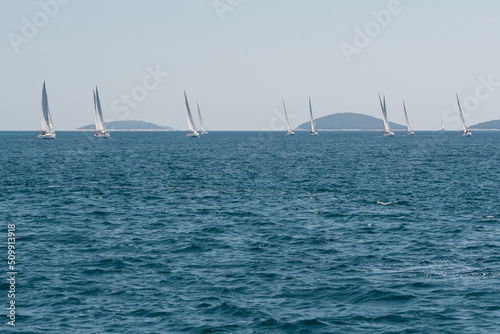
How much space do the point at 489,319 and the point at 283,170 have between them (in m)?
72.8

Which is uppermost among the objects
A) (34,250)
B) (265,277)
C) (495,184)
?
(34,250)

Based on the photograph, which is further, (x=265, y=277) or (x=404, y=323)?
(x=265, y=277)

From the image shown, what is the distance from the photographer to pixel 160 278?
2848 cm

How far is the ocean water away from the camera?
908 inches

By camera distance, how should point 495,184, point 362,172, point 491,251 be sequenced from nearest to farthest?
point 491,251 < point 495,184 < point 362,172

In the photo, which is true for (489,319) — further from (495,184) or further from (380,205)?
(495,184)

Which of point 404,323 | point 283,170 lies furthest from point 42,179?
point 404,323

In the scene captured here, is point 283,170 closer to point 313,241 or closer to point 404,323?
point 313,241

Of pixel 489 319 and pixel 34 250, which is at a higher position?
pixel 34 250

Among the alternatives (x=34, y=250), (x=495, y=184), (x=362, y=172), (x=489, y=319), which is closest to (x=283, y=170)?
(x=362, y=172)

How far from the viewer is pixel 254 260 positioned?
3206cm

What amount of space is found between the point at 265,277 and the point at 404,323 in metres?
8.05

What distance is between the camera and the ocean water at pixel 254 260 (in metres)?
23.1

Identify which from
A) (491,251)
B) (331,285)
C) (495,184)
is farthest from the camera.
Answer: (495,184)
